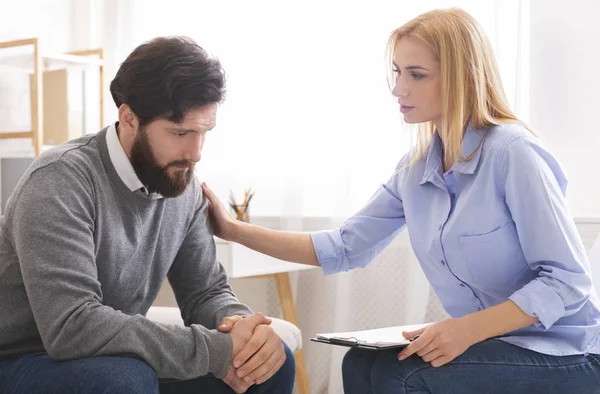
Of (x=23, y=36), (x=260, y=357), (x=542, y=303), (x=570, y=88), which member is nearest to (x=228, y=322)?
(x=260, y=357)

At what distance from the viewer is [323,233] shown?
5.86 ft

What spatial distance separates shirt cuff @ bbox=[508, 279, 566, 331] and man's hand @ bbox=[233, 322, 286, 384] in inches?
17.3

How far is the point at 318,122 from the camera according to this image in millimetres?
2729

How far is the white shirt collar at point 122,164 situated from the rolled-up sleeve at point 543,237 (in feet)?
2.21

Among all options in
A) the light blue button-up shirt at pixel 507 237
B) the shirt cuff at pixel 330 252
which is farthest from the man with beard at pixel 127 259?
the light blue button-up shirt at pixel 507 237

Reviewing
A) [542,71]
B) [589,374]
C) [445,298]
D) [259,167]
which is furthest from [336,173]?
[589,374]

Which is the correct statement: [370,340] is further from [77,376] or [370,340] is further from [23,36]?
[23,36]

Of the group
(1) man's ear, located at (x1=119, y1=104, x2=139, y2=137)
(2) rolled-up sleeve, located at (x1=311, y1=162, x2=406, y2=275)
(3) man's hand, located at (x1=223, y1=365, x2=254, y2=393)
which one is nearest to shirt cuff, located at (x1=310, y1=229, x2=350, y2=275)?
(2) rolled-up sleeve, located at (x1=311, y1=162, x2=406, y2=275)

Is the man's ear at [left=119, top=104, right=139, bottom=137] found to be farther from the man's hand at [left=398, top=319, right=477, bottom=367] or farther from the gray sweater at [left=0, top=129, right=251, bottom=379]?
the man's hand at [left=398, top=319, right=477, bottom=367]

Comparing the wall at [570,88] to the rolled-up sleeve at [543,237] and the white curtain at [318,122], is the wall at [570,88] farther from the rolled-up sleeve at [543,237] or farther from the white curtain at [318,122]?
the rolled-up sleeve at [543,237]

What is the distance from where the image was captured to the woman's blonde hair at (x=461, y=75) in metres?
1.47

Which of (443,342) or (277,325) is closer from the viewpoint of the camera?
(443,342)

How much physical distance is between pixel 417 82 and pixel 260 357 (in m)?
0.60

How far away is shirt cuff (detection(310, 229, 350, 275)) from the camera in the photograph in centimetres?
175
